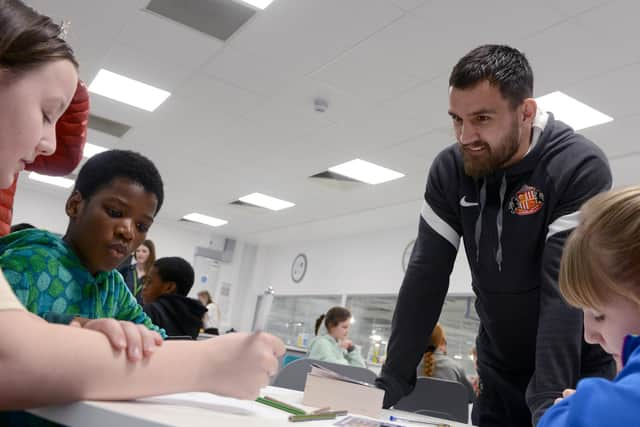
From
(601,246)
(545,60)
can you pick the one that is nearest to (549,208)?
(601,246)

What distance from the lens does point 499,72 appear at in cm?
137

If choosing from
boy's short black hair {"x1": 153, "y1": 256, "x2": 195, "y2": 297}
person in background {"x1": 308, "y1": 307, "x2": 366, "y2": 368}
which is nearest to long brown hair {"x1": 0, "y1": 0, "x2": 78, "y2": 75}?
boy's short black hair {"x1": 153, "y1": 256, "x2": 195, "y2": 297}

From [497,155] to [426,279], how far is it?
360 millimetres

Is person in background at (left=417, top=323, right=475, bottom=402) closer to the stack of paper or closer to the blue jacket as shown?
the stack of paper

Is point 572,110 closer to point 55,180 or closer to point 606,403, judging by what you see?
point 606,403

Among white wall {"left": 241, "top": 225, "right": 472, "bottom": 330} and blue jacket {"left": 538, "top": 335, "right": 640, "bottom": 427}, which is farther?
white wall {"left": 241, "top": 225, "right": 472, "bottom": 330}

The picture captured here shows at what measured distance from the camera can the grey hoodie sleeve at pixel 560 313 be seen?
1.10 meters

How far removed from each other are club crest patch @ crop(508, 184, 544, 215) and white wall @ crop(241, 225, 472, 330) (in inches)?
246

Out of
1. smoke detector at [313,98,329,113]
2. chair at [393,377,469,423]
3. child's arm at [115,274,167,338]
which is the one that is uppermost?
smoke detector at [313,98,329,113]

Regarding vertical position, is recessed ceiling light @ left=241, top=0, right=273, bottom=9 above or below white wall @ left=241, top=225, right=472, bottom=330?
above

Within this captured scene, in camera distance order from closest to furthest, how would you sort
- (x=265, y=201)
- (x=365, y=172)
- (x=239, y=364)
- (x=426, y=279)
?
(x=239, y=364), (x=426, y=279), (x=365, y=172), (x=265, y=201)

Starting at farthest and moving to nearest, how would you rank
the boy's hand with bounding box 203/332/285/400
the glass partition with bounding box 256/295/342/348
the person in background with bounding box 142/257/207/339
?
the glass partition with bounding box 256/295/342/348, the person in background with bounding box 142/257/207/339, the boy's hand with bounding box 203/332/285/400

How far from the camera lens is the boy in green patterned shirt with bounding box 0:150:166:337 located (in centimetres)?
106

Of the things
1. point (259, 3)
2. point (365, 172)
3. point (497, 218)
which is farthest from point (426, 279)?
point (365, 172)
